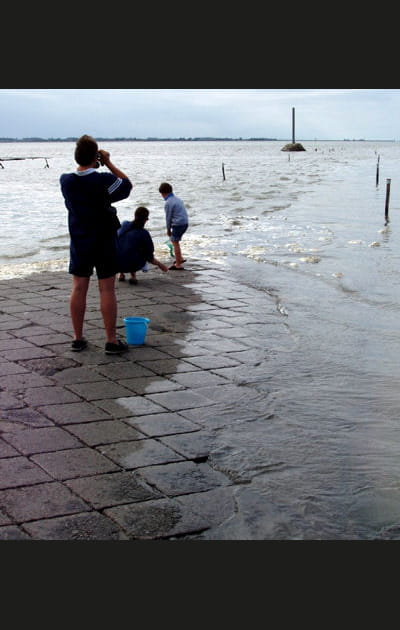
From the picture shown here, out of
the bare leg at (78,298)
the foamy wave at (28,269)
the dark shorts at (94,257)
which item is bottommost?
the foamy wave at (28,269)

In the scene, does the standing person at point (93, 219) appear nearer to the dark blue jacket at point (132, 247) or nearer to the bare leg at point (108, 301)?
the bare leg at point (108, 301)

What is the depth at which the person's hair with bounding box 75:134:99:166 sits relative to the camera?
5.02 m

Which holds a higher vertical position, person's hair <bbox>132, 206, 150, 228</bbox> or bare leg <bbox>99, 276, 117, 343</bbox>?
person's hair <bbox>132, 206, 150, 228</bbox>

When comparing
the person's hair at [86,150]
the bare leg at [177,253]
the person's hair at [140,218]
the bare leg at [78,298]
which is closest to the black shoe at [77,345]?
the bare leg at [78,298]

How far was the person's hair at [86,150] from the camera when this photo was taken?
502cm

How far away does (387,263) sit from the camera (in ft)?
38.7

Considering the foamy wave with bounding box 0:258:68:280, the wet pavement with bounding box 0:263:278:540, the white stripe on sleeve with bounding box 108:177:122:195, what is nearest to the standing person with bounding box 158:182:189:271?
the foamy wave with bounding box 0:258:68:280

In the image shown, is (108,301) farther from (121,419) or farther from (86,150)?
(121,419)

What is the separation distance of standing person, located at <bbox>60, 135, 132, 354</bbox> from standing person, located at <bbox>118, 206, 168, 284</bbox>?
2.89m

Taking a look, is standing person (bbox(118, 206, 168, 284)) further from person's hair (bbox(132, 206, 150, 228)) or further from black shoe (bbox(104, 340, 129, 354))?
black shoe (bbox(104, 340, 129, 354))

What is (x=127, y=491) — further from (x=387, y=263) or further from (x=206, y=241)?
(x=206, y=241)

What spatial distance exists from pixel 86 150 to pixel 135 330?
1.58 meters

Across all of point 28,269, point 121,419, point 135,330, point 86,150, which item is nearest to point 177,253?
point 28,269

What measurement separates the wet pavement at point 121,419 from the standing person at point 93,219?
0.54m
